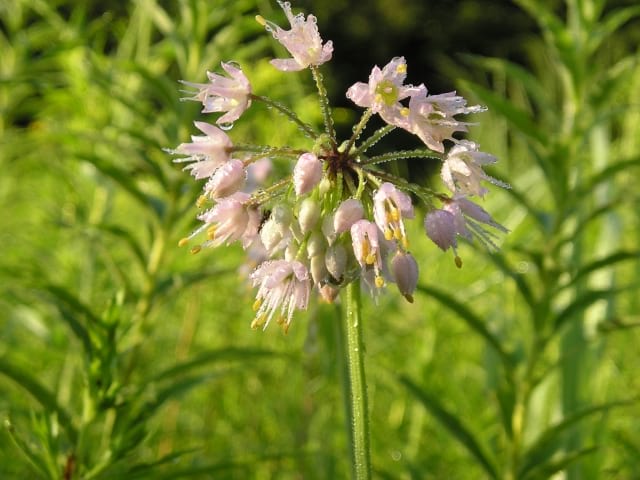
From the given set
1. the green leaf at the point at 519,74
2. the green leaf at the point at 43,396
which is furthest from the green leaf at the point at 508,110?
the green leaf at the point at 43,396

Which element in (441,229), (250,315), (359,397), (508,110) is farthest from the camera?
(250,315)

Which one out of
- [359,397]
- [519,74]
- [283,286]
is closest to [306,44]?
[283,286]

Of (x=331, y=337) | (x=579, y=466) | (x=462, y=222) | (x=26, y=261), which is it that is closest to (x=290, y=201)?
(x=462, y=222)

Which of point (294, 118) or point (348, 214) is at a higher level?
point (294, 118)

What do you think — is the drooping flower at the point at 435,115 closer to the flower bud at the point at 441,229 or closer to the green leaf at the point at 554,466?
the flower bud at the point at 441,229

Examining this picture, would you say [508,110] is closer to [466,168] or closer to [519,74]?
[519,74]

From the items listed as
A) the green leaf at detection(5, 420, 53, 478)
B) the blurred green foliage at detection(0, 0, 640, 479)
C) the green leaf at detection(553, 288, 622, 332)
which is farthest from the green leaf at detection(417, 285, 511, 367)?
the green leaf at detection(5, 420, 53, 478)

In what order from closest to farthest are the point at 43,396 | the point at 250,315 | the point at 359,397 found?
the point at 359,397
the point at 43,396
the point at 250,315
